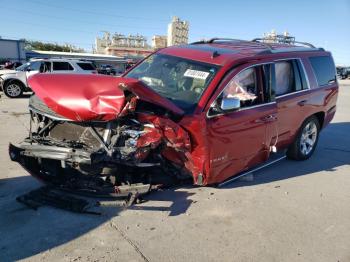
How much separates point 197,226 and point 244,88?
6.56 feet

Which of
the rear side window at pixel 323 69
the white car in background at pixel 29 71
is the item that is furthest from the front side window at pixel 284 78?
the white car in background at pixel 29 71

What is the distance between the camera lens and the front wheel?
6.09 metres

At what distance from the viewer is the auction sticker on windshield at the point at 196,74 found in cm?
445

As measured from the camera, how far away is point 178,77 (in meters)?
4.71

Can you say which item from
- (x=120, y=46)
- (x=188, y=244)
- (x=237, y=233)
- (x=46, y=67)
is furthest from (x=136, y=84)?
(x=120, y=46)

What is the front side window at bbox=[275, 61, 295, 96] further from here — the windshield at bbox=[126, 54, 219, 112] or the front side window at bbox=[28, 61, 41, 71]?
the front side window at bbox=[28, 61, 41, 71]

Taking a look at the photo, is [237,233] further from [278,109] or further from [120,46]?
[120,46]

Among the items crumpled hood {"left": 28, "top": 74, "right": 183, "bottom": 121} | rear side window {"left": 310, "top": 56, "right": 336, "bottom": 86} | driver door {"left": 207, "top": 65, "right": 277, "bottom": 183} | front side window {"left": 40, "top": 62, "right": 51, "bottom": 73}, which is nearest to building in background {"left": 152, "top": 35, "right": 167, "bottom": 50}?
front side window {"left": 40, "top": 62, "right": 51, "bottom": 73}

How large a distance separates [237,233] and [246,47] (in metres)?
3.08

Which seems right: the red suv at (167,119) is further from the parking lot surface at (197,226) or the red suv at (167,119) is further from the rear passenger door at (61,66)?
the rear passenger door at (61,66)

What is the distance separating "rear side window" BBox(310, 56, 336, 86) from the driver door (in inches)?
71.3

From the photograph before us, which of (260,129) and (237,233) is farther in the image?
(260,129)

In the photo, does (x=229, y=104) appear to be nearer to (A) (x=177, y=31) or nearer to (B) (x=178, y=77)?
(B) (x=178, y=77)

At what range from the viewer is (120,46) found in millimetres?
82812
